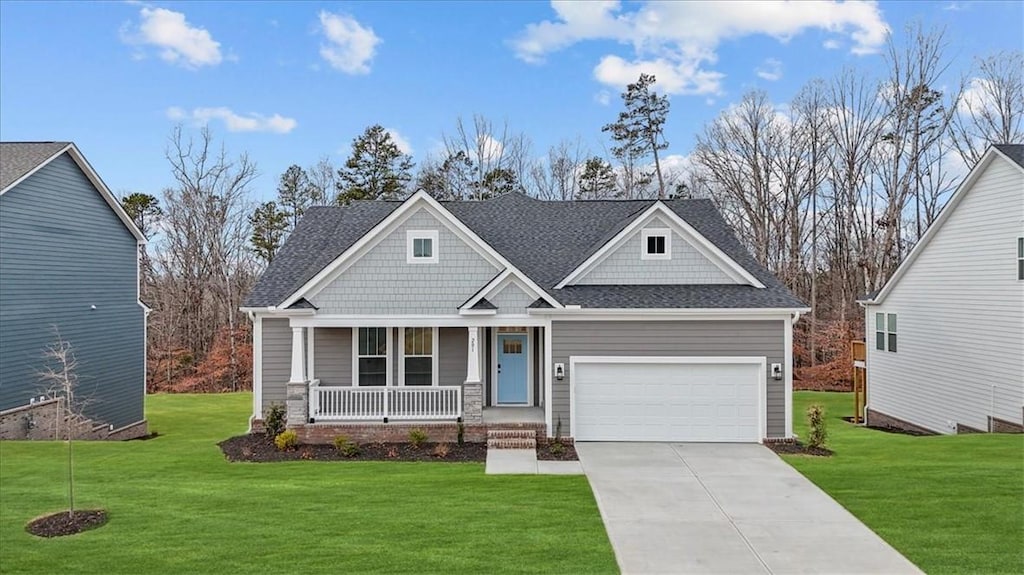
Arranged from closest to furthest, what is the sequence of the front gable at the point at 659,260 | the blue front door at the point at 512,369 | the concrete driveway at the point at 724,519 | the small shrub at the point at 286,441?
the concrete driveway at the point at 724,519 → the small shrub at the point at 286,441 → the front gable at the point at 659,260 → the blue front door at the point at 512,369

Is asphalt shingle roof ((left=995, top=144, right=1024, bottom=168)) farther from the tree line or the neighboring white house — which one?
the tree line

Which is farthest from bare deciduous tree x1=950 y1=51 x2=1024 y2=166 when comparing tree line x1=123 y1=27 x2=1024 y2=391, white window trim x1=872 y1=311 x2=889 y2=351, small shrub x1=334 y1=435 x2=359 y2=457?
small shrub x1=334 y1=435 x2=359 y2=457

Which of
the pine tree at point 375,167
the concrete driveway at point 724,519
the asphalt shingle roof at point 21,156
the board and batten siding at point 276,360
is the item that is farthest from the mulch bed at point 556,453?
the pine tree at point 375,167

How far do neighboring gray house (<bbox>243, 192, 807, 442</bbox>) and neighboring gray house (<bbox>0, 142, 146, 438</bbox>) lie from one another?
6566 mm

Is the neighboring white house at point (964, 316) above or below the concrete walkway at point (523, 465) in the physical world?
above

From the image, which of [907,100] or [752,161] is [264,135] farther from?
[907,100]

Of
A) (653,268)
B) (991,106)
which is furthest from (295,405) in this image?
(991,106)

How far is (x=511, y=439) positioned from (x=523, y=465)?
1592 millimetres

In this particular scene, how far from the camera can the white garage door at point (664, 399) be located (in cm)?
1365

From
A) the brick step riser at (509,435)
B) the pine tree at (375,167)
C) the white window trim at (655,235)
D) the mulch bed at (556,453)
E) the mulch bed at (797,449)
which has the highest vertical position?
the pine tree at (375,167)

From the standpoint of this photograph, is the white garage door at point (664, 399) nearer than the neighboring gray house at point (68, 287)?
Yes

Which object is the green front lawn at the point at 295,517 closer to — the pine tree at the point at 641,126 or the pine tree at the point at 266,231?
the pine tree at the point at 266,231

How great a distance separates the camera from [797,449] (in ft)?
42.6

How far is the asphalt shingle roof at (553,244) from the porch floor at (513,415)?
9.40ft
